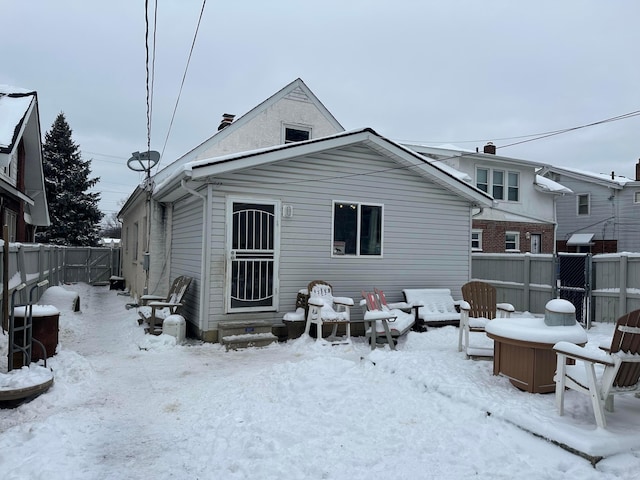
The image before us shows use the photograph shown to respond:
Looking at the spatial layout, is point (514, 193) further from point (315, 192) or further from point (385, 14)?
point (315, 192)

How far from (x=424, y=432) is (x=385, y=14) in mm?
9230

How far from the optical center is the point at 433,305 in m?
8.70

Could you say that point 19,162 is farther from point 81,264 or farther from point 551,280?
point 551,280

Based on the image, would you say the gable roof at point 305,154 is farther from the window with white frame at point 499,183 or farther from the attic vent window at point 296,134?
the window with white frame at point 499,183

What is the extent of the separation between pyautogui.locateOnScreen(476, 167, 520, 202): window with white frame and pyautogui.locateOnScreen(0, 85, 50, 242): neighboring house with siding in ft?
52.8

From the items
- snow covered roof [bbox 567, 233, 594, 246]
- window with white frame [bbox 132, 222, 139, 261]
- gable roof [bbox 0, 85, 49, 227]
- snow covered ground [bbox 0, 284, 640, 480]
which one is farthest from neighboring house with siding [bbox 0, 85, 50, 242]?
snow covered roof [bbox 567, 233, 594, 246]

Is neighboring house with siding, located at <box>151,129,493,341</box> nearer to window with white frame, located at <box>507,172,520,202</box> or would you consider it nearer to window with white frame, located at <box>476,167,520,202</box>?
window with white frame, located at <box>476,167,520,202</box>

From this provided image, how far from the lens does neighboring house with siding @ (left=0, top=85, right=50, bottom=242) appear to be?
955 centimetres

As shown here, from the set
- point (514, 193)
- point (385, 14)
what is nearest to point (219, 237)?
point (385, 14)

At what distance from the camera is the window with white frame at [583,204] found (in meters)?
23.8

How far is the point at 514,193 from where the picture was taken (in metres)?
19.4

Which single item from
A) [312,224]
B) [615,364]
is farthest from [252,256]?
[615,364]

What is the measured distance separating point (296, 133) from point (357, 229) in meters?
5.52

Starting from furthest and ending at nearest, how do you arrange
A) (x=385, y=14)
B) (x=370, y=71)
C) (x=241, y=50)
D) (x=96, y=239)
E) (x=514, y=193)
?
(x=96, y=239) → (x=514, y=193) → (x=370, y=71) → (x=241, y=50) → (x=385, y=14)
